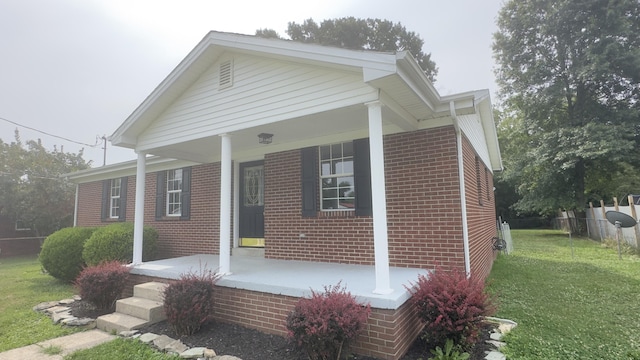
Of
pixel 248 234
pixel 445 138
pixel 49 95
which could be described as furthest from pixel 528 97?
pixel 49 95

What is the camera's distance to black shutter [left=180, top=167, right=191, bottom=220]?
8.30m

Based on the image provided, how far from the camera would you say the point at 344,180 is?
5918 mm

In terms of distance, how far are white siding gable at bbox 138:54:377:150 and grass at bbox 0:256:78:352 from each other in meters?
3.39

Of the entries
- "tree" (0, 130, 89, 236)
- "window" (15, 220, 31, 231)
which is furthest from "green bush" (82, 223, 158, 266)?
"window" (15, 220, 31, 231)

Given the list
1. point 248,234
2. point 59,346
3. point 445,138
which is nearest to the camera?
point 59,346

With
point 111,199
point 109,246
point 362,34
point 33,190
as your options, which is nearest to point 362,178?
point 109,246

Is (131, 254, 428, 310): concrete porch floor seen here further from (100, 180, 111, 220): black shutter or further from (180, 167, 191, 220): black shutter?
(100, 180, 111, 220): black shutter

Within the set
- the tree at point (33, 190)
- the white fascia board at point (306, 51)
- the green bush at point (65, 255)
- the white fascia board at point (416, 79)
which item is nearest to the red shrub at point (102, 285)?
the green bush at point (65, 255)

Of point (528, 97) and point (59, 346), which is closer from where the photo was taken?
point (59, 346)

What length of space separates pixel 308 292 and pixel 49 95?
17950 mm

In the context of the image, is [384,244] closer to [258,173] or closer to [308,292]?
[308,292]

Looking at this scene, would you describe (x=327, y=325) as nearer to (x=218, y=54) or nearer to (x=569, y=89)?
(x=218, y=54)

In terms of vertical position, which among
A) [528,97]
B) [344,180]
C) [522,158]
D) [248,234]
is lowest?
[248,234]

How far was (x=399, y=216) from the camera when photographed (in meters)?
5.18
